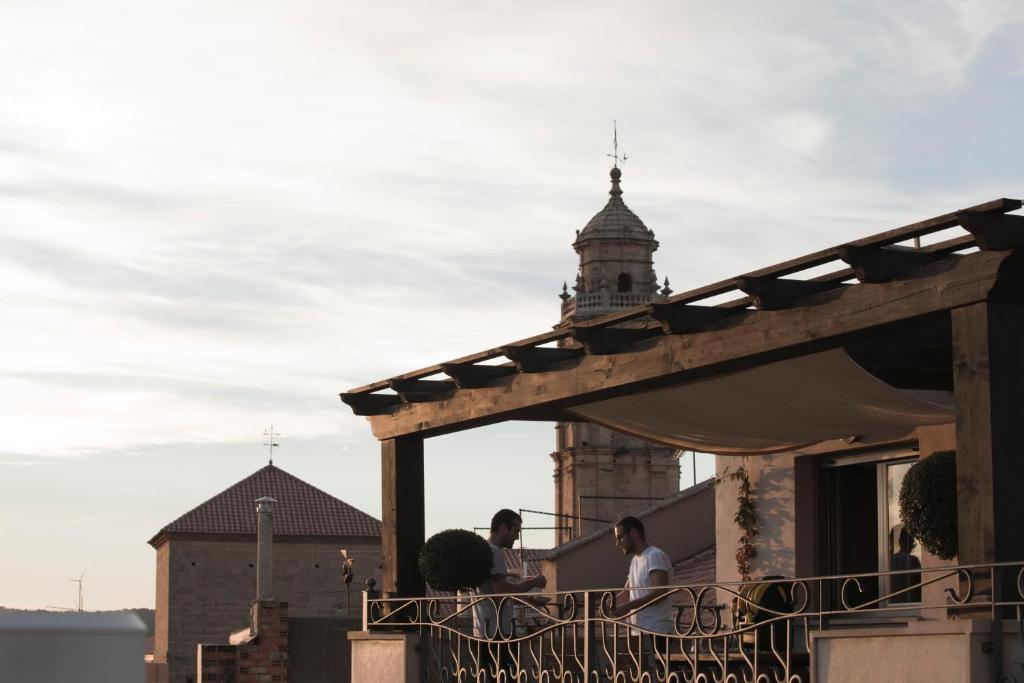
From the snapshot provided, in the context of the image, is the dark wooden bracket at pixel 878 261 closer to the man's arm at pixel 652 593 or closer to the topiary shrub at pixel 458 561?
the man's arm at pixel 652 593

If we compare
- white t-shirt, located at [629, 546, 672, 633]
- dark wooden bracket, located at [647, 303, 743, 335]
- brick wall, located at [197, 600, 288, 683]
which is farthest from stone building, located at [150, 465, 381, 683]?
dark wooden bracket, located at [647, 303, 743, 335]

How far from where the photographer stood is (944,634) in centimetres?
752

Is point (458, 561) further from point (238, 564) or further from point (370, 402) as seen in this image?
point (238, 564)

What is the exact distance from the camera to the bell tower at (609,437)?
7544 centimetres

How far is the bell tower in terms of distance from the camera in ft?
247

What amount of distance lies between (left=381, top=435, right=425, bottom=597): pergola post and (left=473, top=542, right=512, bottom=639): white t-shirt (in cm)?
111

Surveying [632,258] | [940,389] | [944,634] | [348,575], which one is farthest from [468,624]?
[632,258]

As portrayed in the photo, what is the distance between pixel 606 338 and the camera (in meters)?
10.8

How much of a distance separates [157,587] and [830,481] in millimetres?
45534

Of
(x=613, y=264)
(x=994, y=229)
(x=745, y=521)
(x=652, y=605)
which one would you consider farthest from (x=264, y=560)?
(x=613, y=264)

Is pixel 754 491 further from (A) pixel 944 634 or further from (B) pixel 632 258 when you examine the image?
(B) pixel 632 258

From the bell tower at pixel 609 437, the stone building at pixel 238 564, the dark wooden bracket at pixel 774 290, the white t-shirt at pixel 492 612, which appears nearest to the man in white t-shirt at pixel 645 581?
the white t-shirt at pixel 492 612

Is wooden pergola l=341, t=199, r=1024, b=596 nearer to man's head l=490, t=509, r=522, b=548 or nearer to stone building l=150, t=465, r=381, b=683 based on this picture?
man's head l=490, t=509, r=522, b=548

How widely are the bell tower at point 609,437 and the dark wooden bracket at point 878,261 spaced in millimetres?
63693
